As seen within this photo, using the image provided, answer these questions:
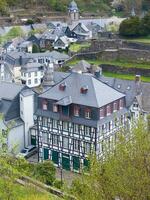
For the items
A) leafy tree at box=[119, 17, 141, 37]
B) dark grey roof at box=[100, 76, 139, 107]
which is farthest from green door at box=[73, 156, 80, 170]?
leafy tree at box=[119, 17, 141, 37]

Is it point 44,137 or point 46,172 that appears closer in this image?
point 46,172

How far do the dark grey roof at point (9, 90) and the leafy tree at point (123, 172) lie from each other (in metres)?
19.1

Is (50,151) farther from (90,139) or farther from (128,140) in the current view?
(128,140)

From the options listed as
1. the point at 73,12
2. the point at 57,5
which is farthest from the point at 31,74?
the point at 57,5

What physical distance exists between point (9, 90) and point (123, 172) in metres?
21.4

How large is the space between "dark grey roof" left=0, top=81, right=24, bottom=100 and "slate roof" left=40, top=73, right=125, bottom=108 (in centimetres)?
346

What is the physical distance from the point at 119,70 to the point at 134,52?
14.6 ft

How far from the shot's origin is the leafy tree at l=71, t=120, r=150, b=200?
43.3ft

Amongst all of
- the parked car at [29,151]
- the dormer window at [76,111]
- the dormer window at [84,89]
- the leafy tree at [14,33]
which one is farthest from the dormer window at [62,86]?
the leafy tree at [14,33]

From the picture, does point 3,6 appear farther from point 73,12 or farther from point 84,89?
point 84,89

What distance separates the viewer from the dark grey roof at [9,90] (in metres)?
33.0

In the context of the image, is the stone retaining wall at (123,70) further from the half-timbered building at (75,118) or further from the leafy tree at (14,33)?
the leafy tree at (14,33)

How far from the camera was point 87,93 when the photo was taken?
2917 centimetres

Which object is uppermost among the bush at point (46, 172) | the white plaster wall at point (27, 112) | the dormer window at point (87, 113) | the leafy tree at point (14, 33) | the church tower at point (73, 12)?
the church tower at point (73, 12)
